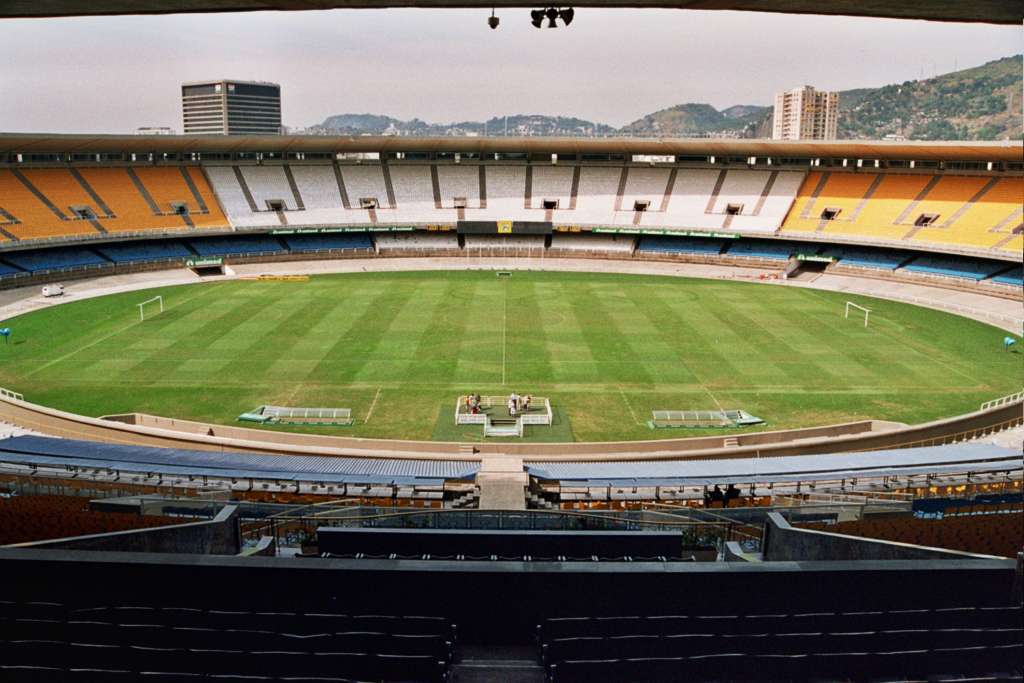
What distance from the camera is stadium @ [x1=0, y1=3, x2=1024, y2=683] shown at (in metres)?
7.83

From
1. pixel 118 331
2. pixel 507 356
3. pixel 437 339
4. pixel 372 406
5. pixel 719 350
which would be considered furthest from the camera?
pixel 118 331

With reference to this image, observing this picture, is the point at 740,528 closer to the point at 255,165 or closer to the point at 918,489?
the point at 918,489

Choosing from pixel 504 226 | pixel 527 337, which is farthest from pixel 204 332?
pixel 504 226

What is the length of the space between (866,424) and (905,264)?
32.4 meters

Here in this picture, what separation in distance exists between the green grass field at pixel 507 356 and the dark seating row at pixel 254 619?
16.0 meters

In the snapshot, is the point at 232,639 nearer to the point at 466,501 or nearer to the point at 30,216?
the point at 466,501

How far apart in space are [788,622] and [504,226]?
5453cm

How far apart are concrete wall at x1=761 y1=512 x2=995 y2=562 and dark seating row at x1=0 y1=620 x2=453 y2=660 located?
4377mm

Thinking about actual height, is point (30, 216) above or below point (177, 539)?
above

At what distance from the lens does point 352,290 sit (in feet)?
157

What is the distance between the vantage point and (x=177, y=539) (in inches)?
377

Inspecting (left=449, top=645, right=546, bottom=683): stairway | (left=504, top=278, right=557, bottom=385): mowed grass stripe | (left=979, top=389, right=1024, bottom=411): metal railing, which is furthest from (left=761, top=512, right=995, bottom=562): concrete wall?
(left=979, top=389, right=1024, bottom=411): metal railing

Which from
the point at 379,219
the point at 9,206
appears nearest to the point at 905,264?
the point at 379,219

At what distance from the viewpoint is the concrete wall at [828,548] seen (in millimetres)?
8584
